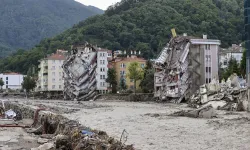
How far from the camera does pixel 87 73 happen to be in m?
127

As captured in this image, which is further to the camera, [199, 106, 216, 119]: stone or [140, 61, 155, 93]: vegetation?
[140, 61, 155, 93]: vegetation

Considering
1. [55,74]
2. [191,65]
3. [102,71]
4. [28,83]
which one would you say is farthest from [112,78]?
[28,83]

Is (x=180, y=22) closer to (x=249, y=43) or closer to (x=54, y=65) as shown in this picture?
(x=54, y=65)

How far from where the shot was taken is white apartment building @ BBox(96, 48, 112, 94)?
128 meters

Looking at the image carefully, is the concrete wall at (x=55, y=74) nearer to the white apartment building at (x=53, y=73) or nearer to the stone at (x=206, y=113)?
the white apartment building at (x=53, y=73)

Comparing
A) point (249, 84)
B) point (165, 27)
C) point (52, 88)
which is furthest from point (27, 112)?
point (165, 27)

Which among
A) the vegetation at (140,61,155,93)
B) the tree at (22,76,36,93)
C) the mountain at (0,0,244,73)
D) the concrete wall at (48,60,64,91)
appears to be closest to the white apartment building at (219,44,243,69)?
the mountain at (0,0,244,73)

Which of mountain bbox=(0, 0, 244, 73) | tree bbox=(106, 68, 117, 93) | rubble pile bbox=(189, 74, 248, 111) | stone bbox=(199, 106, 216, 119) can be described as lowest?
stone bbox=(199, 106, 216, 119)

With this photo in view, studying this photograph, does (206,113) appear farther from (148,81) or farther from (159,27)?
(159,27)

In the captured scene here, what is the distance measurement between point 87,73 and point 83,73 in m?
1.26

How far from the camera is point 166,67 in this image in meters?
96.4

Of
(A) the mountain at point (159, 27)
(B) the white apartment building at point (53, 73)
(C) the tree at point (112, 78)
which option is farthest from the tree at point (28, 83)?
(C) the tree at point (112, 78)

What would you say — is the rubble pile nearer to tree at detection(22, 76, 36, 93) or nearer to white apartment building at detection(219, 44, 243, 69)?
white apartment building at detection(219, 44, 243, 69)

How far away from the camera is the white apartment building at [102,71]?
12794cm
